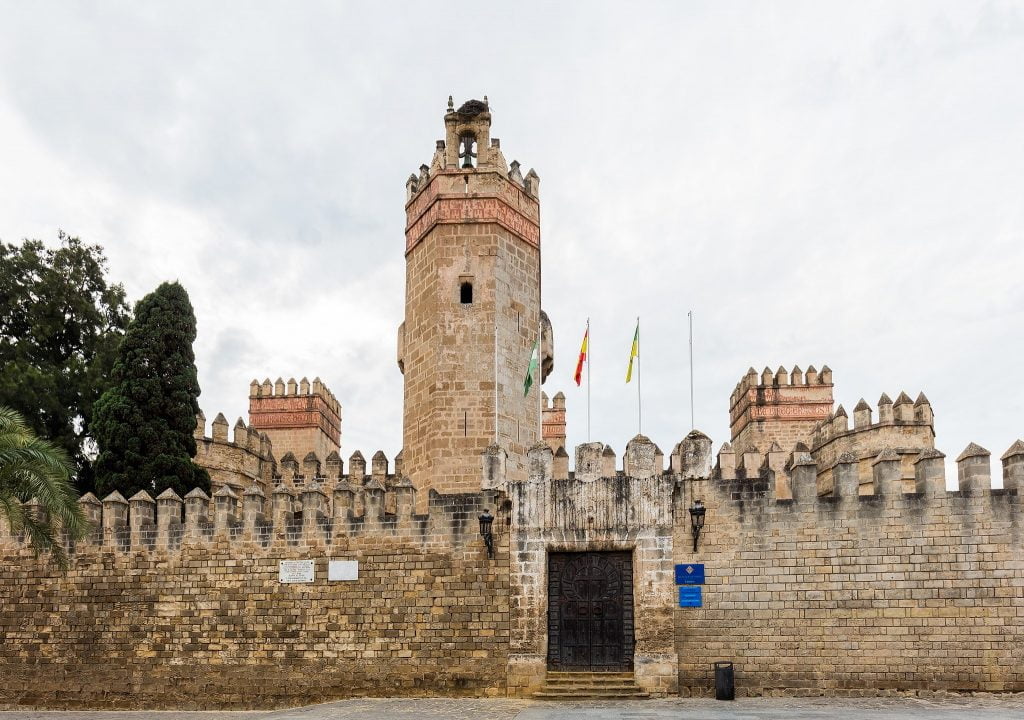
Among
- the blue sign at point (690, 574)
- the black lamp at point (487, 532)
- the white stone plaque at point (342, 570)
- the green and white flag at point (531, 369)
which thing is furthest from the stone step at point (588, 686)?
the green and white flag at point (531, 369)

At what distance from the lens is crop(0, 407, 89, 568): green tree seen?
11.8m

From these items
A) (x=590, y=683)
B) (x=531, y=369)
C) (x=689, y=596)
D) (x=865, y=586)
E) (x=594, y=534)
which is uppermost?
(x=531, y=369)

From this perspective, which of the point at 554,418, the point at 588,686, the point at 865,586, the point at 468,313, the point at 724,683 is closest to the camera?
the point at 724,683

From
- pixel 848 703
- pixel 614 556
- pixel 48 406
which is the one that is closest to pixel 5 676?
pixel 48 406

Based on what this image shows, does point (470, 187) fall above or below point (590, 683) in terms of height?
above

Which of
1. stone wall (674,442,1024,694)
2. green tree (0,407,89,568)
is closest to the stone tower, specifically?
stone wall (674,442,1024,694)

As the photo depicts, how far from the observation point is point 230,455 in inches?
863

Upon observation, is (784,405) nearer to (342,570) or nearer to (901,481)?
(901,481)

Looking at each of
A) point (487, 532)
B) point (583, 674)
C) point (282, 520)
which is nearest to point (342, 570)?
point (282, 520)

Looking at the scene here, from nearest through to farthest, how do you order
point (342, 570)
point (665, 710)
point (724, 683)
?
point (665, 710) → point (724, 683) → point (342, 570)

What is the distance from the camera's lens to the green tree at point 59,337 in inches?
805

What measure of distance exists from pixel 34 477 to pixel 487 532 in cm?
684

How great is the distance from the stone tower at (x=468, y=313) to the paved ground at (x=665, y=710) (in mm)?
4464

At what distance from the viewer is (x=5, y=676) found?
14.4m
